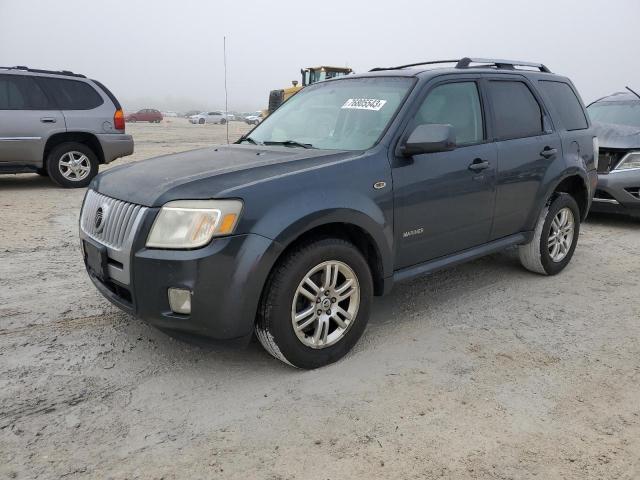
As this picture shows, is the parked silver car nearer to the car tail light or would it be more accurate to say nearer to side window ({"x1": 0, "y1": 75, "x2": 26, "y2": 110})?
the car tail light

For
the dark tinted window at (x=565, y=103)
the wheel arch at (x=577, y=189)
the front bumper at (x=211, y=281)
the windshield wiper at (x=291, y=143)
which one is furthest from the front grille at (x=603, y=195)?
the front bumper at (x=211, y=281)

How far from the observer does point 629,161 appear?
22.4 ft

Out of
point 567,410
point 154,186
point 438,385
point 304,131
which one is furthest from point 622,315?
point 154,186

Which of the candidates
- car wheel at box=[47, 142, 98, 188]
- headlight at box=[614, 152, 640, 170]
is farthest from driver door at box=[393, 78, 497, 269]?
car wheel at box=[47, 142, 98, 188]

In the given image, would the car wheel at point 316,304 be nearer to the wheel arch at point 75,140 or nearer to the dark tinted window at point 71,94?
the wheel arch at point 75,140

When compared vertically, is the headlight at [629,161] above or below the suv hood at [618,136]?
below

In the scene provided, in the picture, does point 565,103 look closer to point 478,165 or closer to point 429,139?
point 478,165

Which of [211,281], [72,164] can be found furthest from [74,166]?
[211,281]

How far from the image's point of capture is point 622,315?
3.99m

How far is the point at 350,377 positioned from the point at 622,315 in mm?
2274

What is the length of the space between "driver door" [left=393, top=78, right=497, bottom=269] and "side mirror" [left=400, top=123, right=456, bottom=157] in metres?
0.10

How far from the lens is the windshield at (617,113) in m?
7.86

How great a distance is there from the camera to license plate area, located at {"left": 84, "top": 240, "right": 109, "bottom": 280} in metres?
3.01

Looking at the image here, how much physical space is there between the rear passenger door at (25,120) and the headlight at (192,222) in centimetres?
717
